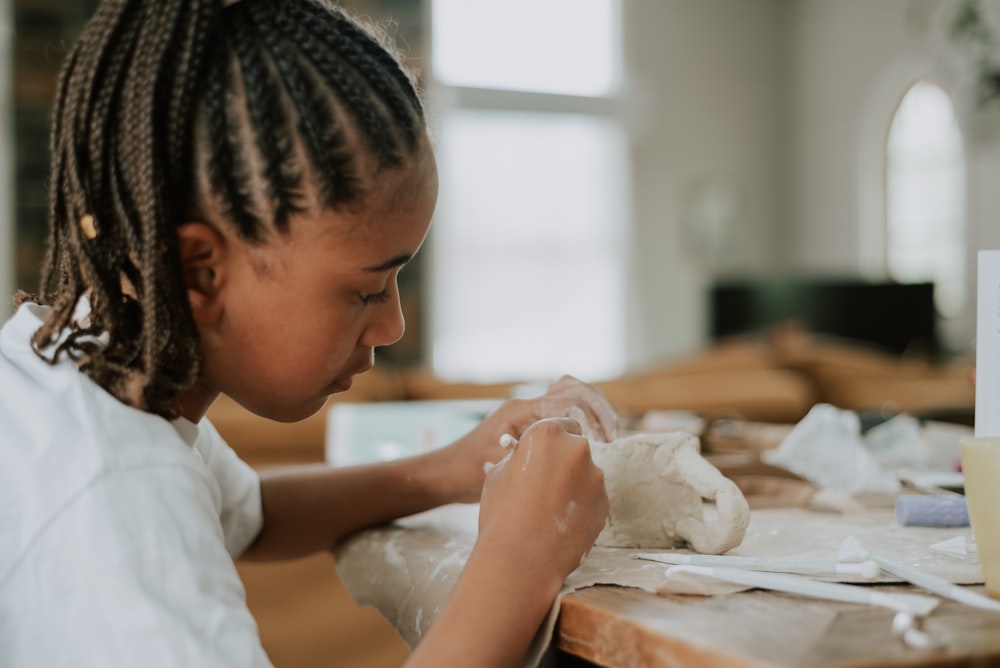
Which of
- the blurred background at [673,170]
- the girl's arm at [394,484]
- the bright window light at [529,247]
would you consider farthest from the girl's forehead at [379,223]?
the bright window light at [529,247]

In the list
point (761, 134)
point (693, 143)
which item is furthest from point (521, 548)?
point (761, 134)

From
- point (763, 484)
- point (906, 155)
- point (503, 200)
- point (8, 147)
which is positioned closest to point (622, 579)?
point (763, 484)

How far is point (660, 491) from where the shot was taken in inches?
28.8

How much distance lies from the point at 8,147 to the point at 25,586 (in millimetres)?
5415

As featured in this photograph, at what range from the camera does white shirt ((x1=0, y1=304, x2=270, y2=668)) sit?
53 cm

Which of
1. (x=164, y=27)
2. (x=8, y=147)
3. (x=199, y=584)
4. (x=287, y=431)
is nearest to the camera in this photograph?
(x=199, y=584)

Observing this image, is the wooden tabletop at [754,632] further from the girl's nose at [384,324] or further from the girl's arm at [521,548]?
the girl's nose at [384,324]

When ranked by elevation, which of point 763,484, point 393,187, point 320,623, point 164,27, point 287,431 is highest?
point 164,27

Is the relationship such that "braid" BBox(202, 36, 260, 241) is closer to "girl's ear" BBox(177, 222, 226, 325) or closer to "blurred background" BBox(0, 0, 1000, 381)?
"girl's ear" BBox(177, 222, 226, 325)

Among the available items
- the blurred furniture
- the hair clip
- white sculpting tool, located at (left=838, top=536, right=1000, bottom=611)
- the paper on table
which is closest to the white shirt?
the hair clip

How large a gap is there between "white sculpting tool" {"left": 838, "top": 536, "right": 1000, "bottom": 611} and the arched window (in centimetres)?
574

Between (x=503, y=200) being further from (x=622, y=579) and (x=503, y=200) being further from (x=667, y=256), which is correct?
(x=622, y=579)

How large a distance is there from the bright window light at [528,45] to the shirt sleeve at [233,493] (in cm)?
562

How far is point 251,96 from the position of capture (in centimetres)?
65
